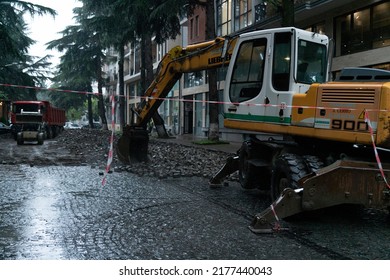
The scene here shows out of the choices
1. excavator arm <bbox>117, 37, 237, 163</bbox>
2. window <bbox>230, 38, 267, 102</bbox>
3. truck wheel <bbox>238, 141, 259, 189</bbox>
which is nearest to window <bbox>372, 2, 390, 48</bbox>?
excavator arm <bbox>117, 37, 237, 163</bbox>

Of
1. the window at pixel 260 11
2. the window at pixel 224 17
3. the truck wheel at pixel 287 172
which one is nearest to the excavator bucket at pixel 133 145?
the truck wheel at pixel 287 172

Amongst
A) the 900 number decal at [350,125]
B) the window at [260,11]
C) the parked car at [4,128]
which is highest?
the window at [260,11]

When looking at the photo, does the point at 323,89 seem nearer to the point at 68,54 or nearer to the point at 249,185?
the point at 249,185

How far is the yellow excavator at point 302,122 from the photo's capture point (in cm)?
605

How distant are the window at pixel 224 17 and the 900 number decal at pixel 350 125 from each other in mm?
24444

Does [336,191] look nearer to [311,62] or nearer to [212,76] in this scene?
[311,62]

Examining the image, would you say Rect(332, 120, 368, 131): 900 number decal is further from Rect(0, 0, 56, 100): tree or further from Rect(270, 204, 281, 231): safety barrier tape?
Rect(0, 0, 56, 100): tree

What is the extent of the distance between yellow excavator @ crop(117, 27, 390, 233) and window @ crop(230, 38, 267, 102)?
2cm

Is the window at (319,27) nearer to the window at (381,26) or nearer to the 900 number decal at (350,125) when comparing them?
the window at (381,26)

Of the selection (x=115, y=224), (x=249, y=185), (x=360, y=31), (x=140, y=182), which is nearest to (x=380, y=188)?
(x=249, y=185)

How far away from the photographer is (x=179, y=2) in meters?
22.4

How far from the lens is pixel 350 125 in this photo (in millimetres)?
6172

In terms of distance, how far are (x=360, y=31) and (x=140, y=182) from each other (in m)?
13.0

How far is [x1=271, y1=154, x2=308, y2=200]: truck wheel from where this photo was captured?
21.6 ft
